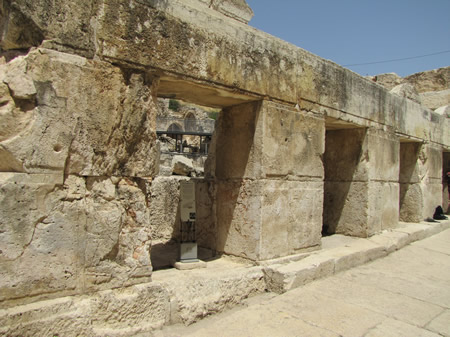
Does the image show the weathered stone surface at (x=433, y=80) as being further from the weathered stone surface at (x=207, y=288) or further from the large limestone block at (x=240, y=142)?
the weathered stone surface at (x=207, y=288)

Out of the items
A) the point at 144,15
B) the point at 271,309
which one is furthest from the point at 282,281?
the point at 144,15

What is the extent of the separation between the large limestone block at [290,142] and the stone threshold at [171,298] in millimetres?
1017

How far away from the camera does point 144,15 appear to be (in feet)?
9.79

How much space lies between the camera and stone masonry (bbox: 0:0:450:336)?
7.80ft

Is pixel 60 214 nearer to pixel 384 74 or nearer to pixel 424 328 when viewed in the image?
pixel 424 328

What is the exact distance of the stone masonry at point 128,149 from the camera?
2.38 metres

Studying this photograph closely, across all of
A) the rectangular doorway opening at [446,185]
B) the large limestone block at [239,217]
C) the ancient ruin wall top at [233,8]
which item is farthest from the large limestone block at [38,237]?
the rectangular doorway opening at [446,185]

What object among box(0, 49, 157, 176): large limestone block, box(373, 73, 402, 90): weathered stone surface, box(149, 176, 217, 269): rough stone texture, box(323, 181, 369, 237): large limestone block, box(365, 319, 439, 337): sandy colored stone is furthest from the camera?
box(373, 73, 402, 90): weathered stone surface

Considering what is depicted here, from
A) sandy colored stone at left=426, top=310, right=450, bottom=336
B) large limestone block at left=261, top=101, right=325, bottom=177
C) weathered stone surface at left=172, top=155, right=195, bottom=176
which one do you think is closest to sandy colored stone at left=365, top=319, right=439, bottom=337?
sandy colored stone at left=426, top=310, right=450, bottom=336

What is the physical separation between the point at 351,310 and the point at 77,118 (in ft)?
9.23

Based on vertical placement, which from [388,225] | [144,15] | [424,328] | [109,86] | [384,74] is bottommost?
[424,328]

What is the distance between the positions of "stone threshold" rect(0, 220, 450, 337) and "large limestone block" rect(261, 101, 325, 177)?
1.02 meters

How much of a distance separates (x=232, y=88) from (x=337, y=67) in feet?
Answer: 6.73

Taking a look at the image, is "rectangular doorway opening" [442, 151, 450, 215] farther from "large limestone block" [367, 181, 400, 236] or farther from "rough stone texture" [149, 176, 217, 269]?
"rough stone texture" [149, 176, 217, 269]
